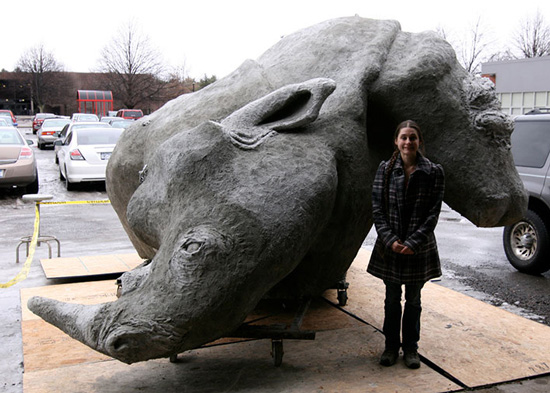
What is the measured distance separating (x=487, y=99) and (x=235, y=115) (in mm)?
1988

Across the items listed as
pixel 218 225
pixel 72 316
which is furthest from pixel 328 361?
pixel 72 316

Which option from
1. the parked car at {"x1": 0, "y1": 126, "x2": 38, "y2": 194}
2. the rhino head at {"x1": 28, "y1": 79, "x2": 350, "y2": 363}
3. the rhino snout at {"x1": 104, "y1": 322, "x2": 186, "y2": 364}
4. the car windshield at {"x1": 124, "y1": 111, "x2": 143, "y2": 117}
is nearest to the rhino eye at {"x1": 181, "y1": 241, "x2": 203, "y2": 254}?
the rhino head at {"x1": 28, "y1": 79, "x2": 350, "y2": 363}

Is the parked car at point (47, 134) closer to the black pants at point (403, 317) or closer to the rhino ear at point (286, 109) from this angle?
the rhino ear at point (286, 109)

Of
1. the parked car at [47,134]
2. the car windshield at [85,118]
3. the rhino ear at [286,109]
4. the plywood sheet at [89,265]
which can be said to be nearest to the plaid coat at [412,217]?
the rhino ear at [286,109]

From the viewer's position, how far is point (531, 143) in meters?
7.90

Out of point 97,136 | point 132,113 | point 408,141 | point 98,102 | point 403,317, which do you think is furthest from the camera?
point 98,102

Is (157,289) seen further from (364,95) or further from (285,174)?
(364,95)

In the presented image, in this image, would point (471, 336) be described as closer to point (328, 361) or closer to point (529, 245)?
point (328, 361)

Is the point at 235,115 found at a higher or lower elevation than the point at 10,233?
higher

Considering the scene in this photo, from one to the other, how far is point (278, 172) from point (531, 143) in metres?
5.45

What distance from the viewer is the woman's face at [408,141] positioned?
12.7ft

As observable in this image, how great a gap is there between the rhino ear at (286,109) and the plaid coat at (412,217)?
2.08ft

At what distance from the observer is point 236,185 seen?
3.59 m

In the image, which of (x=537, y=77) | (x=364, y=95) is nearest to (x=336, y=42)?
(x=364, y=95)
